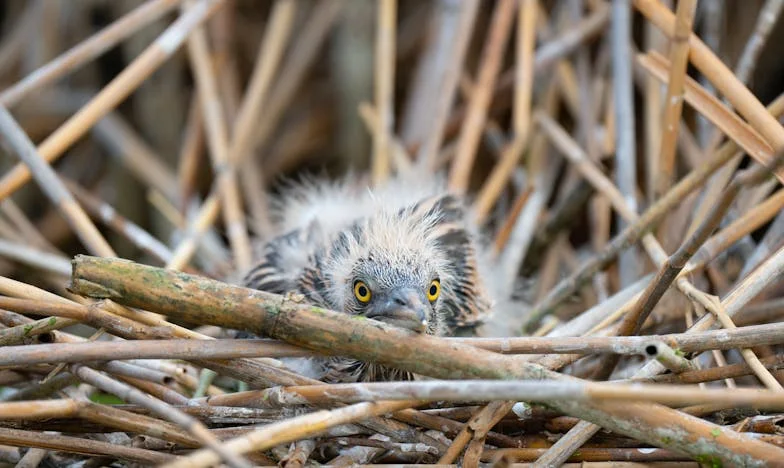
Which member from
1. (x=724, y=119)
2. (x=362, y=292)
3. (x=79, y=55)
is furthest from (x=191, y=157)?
(x=724, y=119)

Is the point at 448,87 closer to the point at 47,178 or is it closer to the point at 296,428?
the point at 47,178

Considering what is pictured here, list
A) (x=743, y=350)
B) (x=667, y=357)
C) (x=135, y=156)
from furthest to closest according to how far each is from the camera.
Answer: (x=135, y=156)
(x=743, y=350)
(x=667, y=357)

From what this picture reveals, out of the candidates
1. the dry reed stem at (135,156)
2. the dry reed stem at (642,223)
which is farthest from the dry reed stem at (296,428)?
the dry reed stem at (135,156)

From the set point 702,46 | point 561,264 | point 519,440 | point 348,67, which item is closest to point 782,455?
point 519,440

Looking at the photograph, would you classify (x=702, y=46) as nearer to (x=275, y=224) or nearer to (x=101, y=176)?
(x=275, y=224)

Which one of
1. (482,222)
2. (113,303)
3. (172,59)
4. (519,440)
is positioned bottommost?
(519,440)

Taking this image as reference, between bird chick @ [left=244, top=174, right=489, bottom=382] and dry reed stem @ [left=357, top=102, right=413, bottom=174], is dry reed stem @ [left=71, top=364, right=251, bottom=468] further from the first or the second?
dry reed stem @ [left=357, top=102, right=413, bottom=174]

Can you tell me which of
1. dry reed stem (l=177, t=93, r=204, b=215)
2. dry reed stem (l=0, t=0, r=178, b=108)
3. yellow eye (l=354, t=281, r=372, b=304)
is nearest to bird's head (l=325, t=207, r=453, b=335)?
Answer: yellow eye (l=354, t=281, r=372, b=304)
